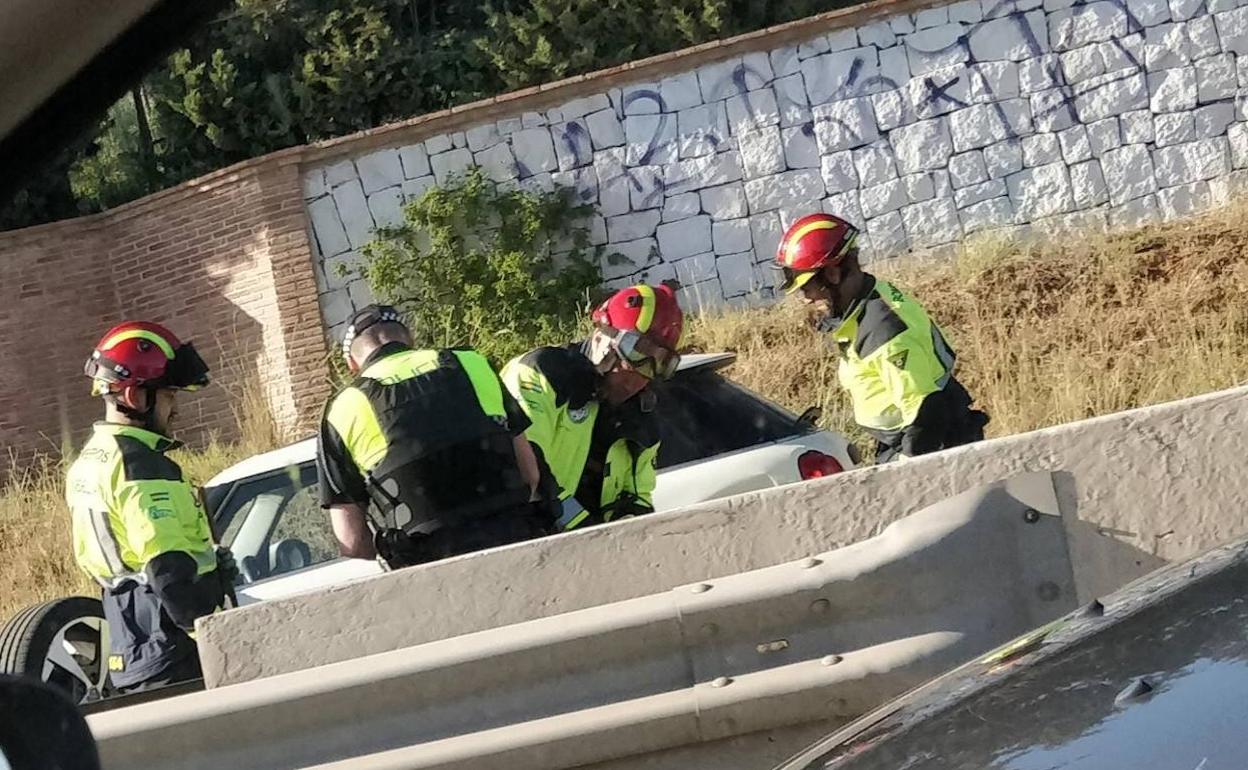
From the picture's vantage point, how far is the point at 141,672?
19.2 feet

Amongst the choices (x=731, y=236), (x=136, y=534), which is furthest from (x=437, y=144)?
(x=136, y=534)

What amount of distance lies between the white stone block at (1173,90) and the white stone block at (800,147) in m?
Answer: 2.68

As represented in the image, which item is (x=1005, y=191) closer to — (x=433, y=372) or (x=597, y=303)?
(x=597, y=303)

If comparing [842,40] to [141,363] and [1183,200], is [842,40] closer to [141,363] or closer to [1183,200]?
[1183,200]

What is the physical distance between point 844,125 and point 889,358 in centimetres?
840

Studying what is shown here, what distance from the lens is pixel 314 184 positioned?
14766mm

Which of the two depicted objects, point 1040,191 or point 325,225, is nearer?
point 1040,191

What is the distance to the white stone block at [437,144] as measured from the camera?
14.6 metres

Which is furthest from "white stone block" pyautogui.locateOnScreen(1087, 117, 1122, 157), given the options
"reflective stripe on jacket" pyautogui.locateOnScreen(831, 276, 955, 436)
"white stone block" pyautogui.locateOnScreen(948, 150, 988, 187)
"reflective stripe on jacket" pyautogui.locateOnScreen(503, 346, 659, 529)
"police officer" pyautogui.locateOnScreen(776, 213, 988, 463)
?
"reflective stripe on jacket" pyautogui.locateOnScreen(503, 346, 659, 529)

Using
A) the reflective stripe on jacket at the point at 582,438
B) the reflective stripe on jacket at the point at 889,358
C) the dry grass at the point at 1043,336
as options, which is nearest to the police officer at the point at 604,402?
the reflective stripe on jacket at the point at 582,438

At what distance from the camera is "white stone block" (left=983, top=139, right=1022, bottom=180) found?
13.9 meters

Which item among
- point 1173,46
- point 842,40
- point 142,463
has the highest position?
point 842,40

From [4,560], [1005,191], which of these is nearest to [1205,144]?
[1005,191]

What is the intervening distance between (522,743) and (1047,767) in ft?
6.52
